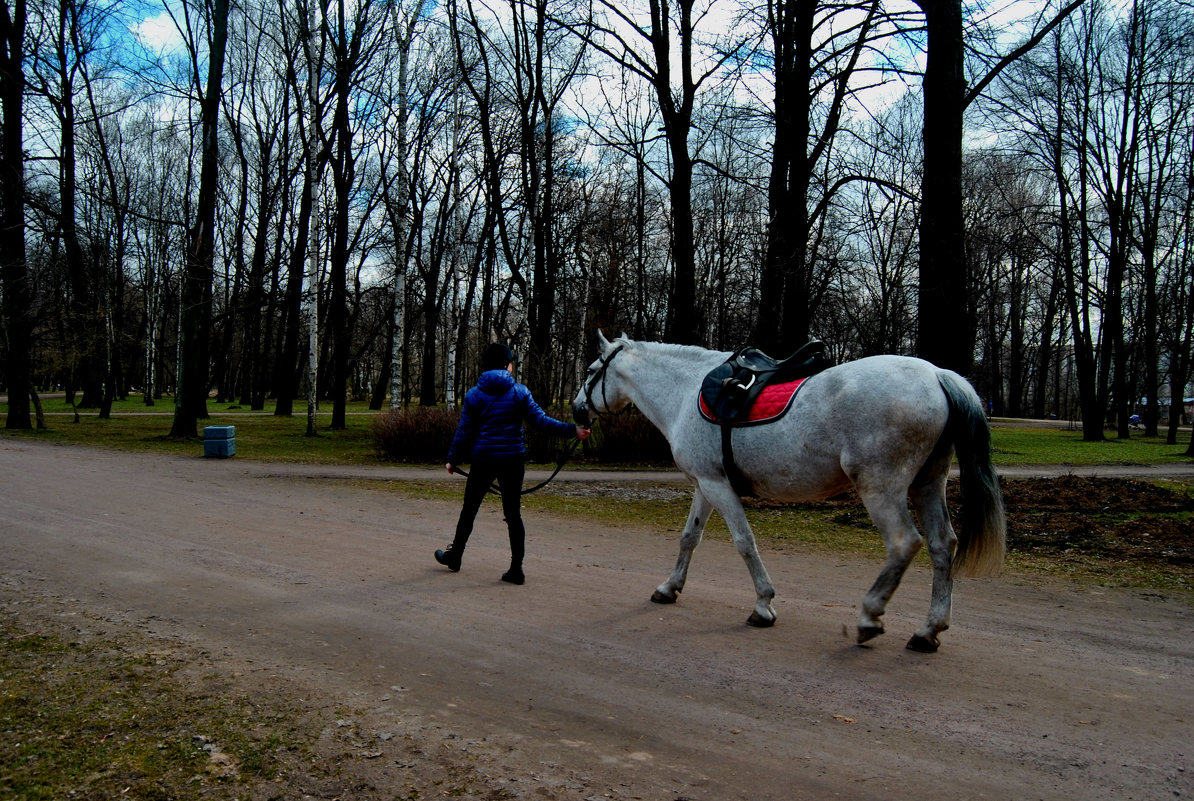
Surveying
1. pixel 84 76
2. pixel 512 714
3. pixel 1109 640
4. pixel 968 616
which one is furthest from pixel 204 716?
pixel 84 76

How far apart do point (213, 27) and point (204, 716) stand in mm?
25338

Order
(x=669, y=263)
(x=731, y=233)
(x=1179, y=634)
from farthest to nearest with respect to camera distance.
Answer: (x=669, y=263), (x=731, y=233), (x=1179, y=634)

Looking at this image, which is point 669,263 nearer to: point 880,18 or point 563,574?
point 880,18

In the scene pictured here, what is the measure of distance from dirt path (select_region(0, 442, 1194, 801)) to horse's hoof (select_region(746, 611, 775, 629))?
0.13 meters

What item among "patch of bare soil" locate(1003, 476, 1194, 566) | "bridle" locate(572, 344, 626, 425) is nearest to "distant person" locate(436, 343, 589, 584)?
"bridle" locate(572, 344, 626, 425)

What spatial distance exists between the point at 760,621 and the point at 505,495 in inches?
104

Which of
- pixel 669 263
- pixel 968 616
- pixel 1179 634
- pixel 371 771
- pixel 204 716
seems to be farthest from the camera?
pixel 669 263

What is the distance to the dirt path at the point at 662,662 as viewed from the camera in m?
3.44

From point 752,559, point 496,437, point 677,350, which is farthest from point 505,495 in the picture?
point 752,559

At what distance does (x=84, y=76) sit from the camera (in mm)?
29719

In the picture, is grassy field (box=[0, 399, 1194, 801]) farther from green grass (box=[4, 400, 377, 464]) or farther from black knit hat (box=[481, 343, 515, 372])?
green grass (box=[4, 400, 377, 464])

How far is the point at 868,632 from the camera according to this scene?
17.0 feet

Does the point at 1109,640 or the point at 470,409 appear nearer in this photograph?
the point at 1109,640

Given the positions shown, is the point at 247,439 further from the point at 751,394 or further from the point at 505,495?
the point at 751,394
